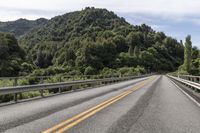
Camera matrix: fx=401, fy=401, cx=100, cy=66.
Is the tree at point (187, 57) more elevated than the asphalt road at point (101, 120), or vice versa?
the tree at point (187, 57)

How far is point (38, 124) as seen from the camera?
1067cm

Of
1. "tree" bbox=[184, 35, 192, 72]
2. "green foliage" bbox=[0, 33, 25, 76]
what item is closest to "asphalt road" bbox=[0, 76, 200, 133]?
"green foliage" bbox=[0, 33, 25, 76]

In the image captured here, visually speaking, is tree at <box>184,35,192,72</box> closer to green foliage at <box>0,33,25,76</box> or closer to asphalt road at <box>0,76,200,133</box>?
green foliage at <box>0,33,25,76</box>

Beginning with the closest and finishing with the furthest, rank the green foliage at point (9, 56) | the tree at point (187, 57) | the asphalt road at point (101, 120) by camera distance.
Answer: the asphalt road at point (101, 120), the green foliage at point (9, 56), the tree at point (187, 57)

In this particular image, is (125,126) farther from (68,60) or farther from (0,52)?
(68,60)

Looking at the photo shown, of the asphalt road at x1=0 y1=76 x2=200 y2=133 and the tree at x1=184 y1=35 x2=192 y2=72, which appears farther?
the tree at x1=184 y1=35 x2=192 y2=72

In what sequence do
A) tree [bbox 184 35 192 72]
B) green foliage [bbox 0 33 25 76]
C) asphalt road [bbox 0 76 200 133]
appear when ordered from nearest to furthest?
asphalt road [bbox 0 76 200 133]
green foliage [bbox 0 33 25 76]
tree [bbox 184 35 192 72]

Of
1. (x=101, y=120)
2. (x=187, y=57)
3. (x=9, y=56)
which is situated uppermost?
(x=187, y=57)

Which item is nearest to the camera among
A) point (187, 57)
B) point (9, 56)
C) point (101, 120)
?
point (101, 120)

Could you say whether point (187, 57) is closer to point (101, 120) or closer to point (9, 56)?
point (9, 56)

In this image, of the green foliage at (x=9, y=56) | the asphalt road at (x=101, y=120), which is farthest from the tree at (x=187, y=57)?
the asphalt road at (x=101, y=120)

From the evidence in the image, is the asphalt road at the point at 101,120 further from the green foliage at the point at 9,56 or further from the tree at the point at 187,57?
the tree at the point at 187,57

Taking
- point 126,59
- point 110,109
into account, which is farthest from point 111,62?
point 110,109

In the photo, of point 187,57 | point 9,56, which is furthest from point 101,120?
point 187,57
